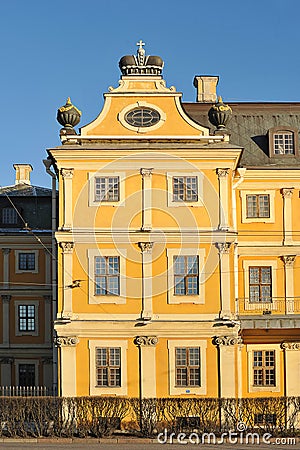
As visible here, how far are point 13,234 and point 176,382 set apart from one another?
14.5 m

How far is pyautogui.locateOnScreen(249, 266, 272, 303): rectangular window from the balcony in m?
0.21

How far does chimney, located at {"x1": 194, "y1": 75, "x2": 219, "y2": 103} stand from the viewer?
44531 millimetres

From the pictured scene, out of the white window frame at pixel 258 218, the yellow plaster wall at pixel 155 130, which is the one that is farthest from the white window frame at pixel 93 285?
the white window frame at pixel 258 218

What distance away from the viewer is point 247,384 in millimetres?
38000

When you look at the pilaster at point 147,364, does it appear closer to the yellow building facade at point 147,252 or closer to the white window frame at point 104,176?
the yellow building facade at point 147,252

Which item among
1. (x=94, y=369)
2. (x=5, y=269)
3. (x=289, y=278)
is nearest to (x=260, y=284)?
(x=289, y=278)

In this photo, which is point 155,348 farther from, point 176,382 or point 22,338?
point 22,338

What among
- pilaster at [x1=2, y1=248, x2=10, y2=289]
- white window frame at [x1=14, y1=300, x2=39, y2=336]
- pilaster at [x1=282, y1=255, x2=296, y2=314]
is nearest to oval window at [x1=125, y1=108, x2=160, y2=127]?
pilaster at [x1=282, y1=255, x2=296, y2=314]

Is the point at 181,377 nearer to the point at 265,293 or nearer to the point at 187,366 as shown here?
the point at 187,366

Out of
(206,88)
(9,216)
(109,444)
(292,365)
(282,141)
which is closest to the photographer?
(109,444)

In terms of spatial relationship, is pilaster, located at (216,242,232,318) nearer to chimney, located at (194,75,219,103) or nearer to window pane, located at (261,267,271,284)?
window pane, located at (261,267,271,284)

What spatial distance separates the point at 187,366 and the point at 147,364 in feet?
5.48

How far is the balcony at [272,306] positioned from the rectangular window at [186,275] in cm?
363

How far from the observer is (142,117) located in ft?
120
